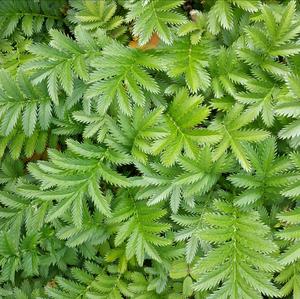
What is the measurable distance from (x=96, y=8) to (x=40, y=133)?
704mm

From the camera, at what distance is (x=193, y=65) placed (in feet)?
6.94

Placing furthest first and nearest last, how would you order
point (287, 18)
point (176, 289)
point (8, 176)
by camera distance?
point (8, 176)
point (176, 289)
point (287, 18)

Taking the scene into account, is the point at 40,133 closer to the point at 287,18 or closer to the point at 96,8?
the point at 96,8

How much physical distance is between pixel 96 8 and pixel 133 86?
23.9 inches

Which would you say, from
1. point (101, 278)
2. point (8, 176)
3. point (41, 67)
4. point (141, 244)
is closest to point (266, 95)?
point (141, 244)

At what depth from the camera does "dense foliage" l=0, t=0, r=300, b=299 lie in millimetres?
2025

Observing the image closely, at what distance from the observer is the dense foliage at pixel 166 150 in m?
2.03

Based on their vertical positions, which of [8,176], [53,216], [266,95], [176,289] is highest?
[266,95]

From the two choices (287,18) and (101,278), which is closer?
(287,18)

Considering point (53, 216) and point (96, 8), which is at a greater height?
point (96, 8)

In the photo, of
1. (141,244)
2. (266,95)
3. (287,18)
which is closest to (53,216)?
(141,244)

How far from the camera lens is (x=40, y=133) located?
243 cm

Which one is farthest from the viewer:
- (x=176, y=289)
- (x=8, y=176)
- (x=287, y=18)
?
(x=8, y=176)

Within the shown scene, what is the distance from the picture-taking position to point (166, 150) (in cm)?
205
